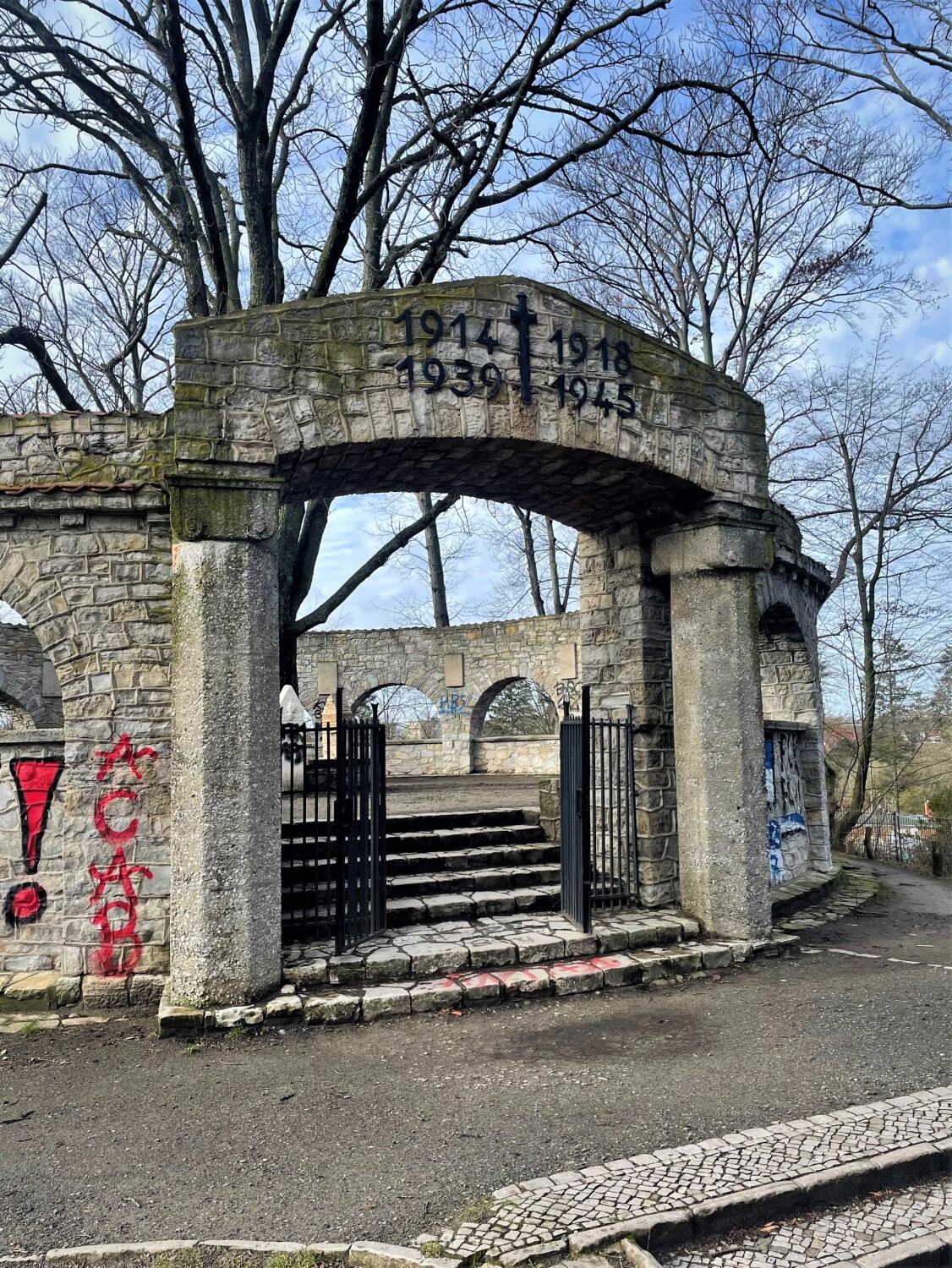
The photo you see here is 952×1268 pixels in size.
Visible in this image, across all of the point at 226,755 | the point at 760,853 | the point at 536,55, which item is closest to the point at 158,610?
the point at 226,755

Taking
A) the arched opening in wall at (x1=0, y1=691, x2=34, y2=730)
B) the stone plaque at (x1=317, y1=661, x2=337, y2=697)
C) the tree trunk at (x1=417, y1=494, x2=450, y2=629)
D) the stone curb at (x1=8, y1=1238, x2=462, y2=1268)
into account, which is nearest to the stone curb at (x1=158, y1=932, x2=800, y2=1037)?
the stone curb at (x1=8, y1=1238, x2=462, y2=1268)

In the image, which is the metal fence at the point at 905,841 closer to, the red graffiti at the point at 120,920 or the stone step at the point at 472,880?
the stone step at the point at 472,880

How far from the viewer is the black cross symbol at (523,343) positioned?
5840 millimetres

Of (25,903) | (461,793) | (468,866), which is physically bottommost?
(468,866)

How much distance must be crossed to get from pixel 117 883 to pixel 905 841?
1482 cm

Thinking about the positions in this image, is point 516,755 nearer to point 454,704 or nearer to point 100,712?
point 454,704

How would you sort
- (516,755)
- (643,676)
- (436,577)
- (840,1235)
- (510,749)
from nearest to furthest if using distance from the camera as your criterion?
(840,1235)
(643,676)
(516,755)
(510,749)
(436,577)

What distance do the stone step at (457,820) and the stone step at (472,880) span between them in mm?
739

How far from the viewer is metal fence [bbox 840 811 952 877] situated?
43.5 feet

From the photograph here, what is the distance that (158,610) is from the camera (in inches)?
230

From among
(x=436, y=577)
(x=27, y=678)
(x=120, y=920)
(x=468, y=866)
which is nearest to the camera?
(x=120, y=920)

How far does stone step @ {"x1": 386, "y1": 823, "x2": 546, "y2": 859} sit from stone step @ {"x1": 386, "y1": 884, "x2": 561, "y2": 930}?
29.2 inches

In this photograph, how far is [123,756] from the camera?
226 inches

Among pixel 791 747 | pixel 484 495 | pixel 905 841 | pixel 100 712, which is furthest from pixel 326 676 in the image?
pixel 100 712
